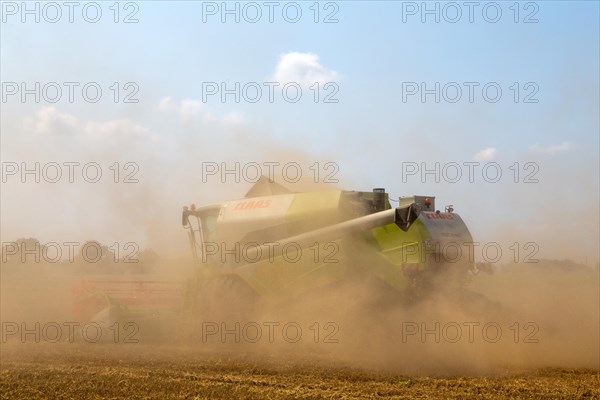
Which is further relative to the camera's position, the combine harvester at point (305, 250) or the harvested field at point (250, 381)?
the combine harvester at point (305, 250)

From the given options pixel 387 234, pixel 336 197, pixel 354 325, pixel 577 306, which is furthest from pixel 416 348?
pixel 577 306

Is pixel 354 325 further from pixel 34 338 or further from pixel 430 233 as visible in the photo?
pixel 34 338

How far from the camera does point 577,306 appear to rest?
47.3ft

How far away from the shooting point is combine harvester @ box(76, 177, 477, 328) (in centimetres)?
1116

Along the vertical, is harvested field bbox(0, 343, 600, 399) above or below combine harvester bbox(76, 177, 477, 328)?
below

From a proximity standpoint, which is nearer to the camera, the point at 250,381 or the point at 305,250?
the point at 250,381

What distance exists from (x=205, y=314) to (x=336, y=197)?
151 inches

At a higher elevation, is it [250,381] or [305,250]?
[305,250]

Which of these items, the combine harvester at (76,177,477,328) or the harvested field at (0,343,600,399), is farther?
the combine harvester at (76,177,477,328)

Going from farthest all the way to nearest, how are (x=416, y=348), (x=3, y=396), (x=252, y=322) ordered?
(x=252, y=322), (x=416, y=348), (x=3, y=396)

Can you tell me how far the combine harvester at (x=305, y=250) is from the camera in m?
11.2

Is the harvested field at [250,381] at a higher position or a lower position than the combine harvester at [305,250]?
lower

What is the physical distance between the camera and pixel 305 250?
11.6 metres

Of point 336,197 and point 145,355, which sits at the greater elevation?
point 336,197
